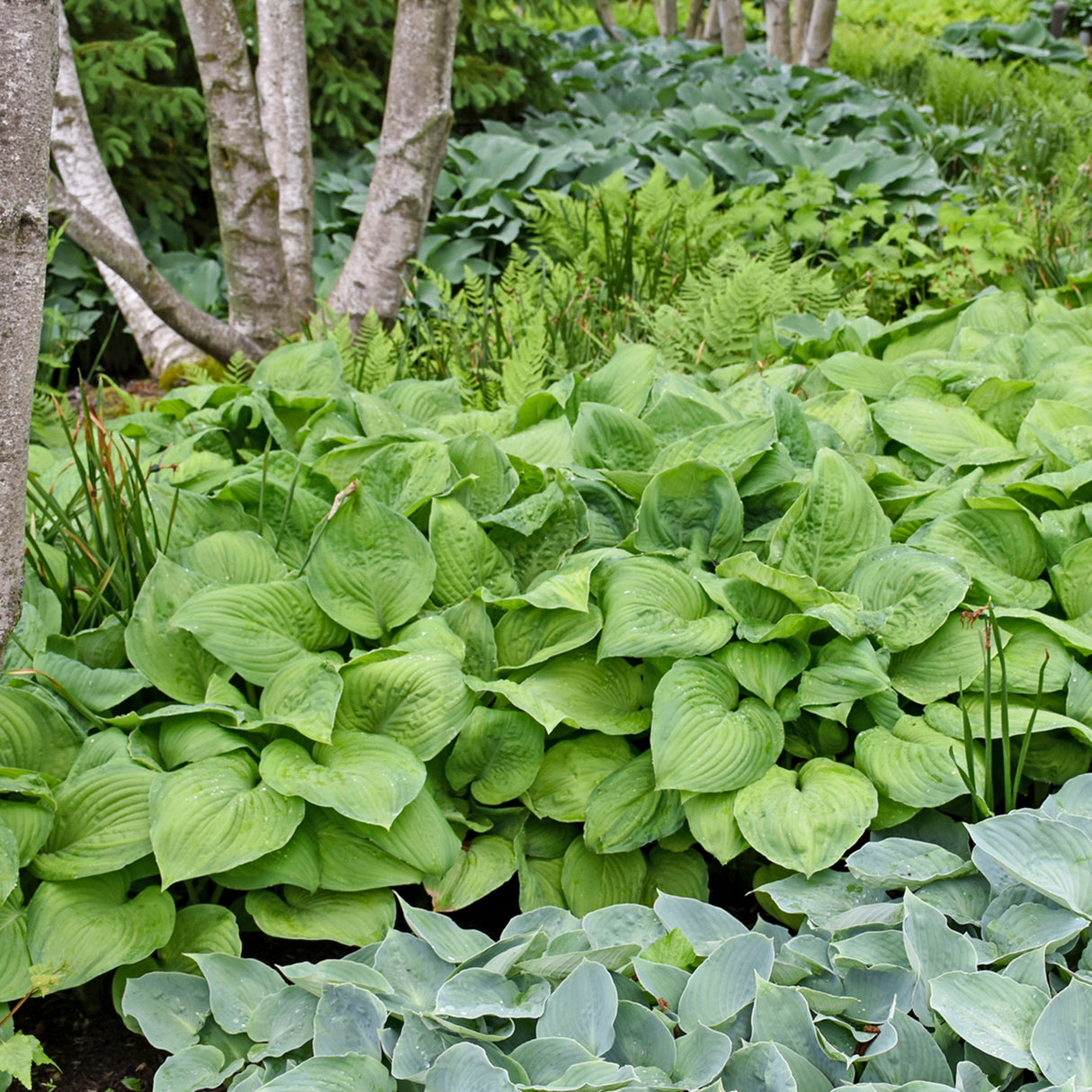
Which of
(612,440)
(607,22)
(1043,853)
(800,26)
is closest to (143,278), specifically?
(612,440)

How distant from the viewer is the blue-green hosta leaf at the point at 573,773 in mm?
2094

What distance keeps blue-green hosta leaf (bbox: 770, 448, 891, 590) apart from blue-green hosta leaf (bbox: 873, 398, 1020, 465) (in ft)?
1.82

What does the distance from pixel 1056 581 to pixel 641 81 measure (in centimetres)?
790

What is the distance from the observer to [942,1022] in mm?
1516

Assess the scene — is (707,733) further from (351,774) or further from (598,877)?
(351,774)

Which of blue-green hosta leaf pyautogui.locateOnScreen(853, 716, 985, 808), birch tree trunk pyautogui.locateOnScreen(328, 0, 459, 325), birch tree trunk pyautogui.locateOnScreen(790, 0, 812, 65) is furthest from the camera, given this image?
birch tree trunk pyautogui.locateOnScreen(790, 0, 812, 65)

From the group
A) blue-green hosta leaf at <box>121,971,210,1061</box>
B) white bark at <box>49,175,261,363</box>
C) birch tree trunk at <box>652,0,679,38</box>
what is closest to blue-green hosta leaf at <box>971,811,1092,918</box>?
blue-green hosta leaf at <box>121,971,210,1061</box>

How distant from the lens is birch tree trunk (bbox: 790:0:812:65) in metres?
11.9

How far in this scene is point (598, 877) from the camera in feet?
6.82

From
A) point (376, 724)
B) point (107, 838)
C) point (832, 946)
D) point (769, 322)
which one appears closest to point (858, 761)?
point (832, 946)

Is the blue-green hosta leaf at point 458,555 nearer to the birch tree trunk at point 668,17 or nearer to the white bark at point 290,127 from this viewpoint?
the white bark at point 290,127

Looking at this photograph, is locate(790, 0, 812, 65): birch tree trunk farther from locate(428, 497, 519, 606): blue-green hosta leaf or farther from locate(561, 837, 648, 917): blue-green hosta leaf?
locate(561, 837, 648, 917): blue-green hosta leaf

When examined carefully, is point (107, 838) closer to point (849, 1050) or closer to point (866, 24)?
point (849, 1050)

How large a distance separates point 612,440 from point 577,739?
0.83m
